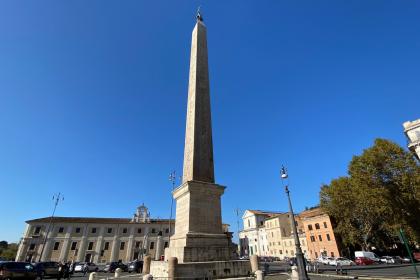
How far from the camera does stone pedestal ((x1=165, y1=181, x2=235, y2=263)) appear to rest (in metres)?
9.33

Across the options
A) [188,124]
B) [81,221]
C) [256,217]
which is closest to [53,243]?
[81,221]

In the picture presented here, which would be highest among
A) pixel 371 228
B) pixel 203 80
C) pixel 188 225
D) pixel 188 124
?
pixel 203 80

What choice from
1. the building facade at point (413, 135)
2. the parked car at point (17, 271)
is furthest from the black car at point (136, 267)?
the building facade at point (413, 135)

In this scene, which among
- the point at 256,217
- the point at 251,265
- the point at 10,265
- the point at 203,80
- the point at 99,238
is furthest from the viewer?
the point at 256,217

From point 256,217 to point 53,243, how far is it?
165 ft

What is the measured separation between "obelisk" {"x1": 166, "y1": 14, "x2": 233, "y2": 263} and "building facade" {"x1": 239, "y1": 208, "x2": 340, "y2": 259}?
41.3m

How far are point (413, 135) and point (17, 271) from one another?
49.1 meters

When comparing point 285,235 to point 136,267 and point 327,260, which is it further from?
point 136,267

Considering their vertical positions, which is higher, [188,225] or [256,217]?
[256,217]

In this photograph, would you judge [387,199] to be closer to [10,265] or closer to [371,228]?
[371,228]

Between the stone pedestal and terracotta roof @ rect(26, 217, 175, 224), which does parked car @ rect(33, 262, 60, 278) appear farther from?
terracotta roof @ rect(26, 217, 175, 224)

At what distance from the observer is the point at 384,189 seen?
25391 millimetres

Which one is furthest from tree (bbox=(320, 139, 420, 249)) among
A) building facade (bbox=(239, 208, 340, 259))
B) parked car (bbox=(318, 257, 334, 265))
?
building facade (bbox=(239, 208, 340, 259))

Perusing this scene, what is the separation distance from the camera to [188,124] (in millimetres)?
13266
